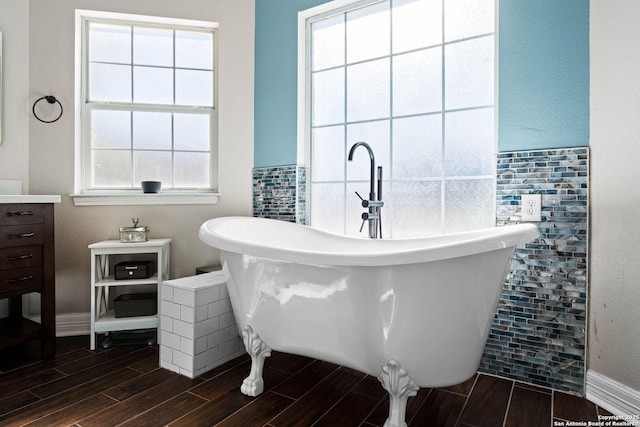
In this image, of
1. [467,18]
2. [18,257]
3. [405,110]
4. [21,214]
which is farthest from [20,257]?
[467,18]

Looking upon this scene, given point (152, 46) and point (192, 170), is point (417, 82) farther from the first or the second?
point (152, 46)

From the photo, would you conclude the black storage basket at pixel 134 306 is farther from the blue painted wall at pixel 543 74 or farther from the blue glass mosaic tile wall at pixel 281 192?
the blue painted wall at pixel 543 74

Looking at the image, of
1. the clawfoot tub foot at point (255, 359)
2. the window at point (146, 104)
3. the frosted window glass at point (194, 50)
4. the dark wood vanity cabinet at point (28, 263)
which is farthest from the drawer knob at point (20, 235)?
the frosted window glass at point (194, 50)

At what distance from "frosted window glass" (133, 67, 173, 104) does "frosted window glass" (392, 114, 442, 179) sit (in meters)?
1.68

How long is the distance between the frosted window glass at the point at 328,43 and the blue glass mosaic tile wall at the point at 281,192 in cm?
78

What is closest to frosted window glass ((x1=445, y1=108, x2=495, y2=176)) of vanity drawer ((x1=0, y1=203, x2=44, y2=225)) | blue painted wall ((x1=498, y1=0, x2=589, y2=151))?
blue painted wall ((x1=498, y1=0, x2=589, y2=151))

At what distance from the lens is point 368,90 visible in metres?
2.57

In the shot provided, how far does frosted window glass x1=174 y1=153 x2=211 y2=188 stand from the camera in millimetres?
2867

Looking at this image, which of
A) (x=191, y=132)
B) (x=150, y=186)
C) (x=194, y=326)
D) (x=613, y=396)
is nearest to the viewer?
(x=613, y=396)

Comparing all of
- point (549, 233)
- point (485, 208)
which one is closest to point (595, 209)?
point (549, 233)

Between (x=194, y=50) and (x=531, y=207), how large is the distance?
2513 mm

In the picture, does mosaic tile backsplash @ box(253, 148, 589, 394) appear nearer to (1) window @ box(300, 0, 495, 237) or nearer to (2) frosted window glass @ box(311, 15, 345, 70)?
(1) window @ box(300, 0, 495, 237)

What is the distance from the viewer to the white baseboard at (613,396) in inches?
61.9

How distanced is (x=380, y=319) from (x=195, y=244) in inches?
71.4
